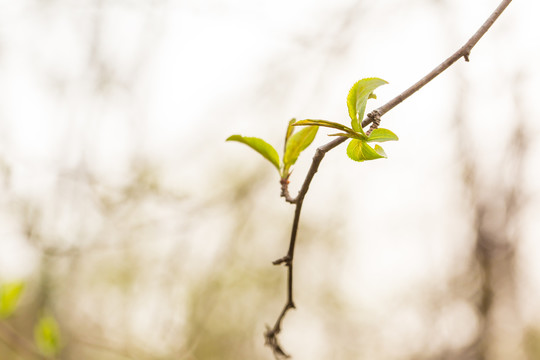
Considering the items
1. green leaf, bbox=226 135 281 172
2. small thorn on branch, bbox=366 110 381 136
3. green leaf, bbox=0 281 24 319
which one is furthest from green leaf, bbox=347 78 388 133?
green leaf, bbox=0 281 24 319

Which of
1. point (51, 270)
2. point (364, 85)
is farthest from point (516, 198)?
point (51, 270)

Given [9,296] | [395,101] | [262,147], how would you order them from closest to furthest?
[395,101], [262,147], [9,296]

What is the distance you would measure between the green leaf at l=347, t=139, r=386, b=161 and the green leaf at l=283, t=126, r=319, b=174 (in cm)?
10

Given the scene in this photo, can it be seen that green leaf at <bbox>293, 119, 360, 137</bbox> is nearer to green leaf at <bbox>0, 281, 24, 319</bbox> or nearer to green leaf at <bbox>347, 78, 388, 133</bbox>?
green leaf at <bbox>347, 78, 388, 133</bbox>

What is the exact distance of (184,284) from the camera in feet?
9.96

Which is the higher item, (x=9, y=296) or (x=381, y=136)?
(x=381, y=136)

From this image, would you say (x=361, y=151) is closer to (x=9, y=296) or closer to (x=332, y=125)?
(x=332, y=125)

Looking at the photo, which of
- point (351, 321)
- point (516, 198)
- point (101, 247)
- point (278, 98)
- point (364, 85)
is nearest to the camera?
point (364, 85)

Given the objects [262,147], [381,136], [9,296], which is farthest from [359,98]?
[9,296]

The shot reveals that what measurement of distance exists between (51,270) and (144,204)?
131 cm

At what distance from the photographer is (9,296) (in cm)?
135

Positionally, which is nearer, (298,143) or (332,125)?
(332,125)

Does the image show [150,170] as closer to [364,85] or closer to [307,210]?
[307,210]

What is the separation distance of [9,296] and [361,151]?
1300 mm
